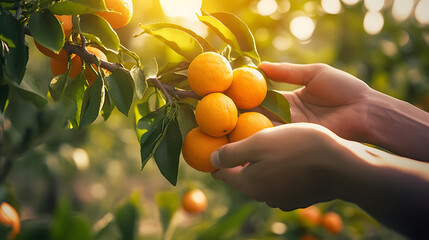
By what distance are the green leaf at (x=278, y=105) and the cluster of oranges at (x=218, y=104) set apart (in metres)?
0.03

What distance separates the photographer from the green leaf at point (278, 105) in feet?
2.32

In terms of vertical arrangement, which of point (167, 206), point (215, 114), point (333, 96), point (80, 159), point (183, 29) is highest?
point (183, 29)

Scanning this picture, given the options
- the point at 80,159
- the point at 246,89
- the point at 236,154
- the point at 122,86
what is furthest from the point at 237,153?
the point at 80,159

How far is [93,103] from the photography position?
0.59 metres

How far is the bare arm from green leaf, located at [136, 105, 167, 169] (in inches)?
4.5

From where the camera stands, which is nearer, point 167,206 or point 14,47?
point 14,47

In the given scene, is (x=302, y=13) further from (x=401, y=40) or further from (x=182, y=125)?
(x=182, y=125)

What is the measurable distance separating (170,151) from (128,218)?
0.20 meters

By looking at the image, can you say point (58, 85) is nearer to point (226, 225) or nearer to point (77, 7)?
point (77, 7)

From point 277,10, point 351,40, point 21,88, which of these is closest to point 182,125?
point 21,88

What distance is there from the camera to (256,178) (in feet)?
2.19

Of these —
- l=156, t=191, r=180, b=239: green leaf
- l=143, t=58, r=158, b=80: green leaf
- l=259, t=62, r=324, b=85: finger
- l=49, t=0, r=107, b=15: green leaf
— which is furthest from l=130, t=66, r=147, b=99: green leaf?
l=156, t=191, r=180, b=239: green leaf

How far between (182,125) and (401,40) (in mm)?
1882

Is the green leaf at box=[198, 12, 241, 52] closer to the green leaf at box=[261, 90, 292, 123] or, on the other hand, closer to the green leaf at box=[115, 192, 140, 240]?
the green leaf at box=[261, 90, 292, 123]
